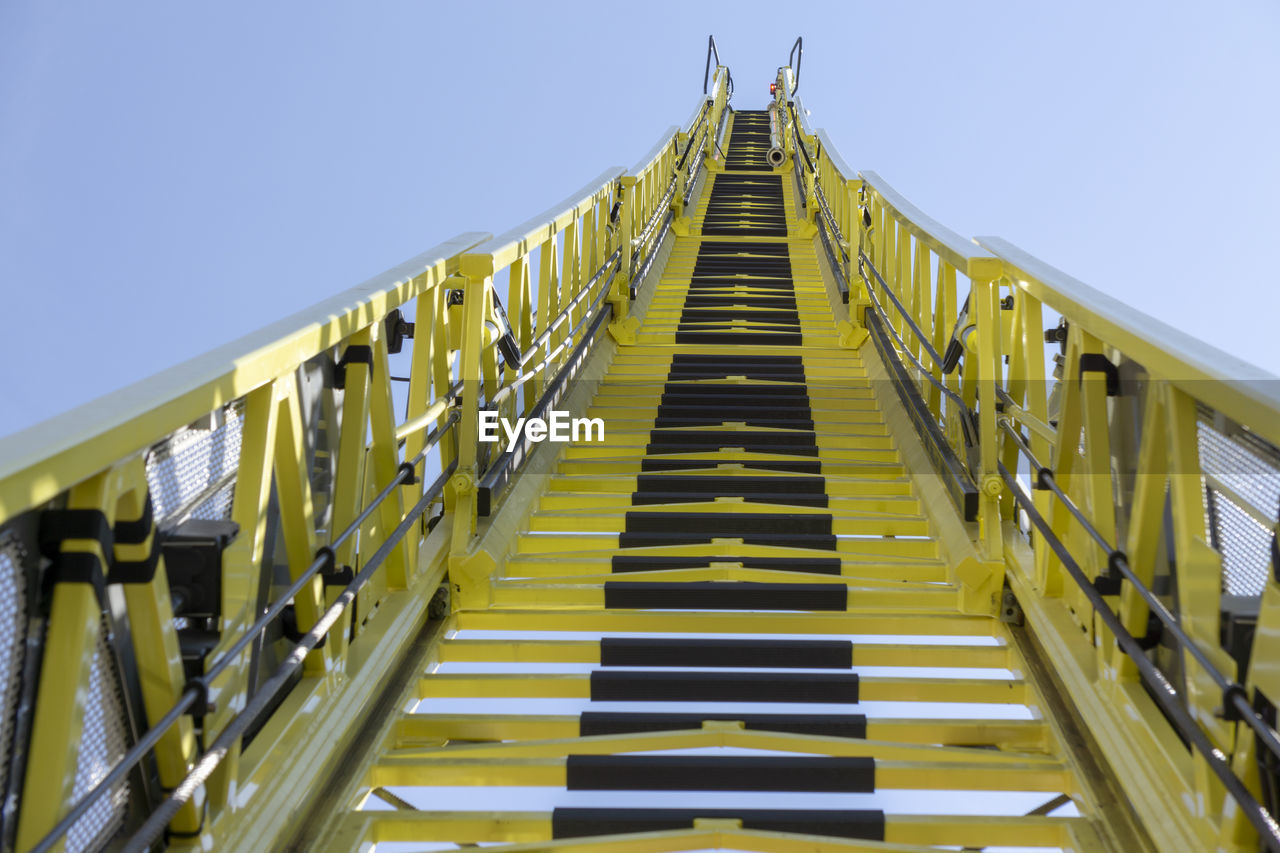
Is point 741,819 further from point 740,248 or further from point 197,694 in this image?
point 740,248

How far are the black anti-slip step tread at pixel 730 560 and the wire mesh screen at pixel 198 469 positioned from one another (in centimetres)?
189

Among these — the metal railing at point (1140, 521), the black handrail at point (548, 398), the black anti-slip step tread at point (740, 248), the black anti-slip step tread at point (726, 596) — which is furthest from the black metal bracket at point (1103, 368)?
the black anti-slip step tread at point (740, 248)

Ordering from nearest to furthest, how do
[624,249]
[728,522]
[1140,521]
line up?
[1140,521] → [728,522] → [624,249]

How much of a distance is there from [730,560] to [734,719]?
1.14m

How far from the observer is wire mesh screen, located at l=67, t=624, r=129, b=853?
6.33ft

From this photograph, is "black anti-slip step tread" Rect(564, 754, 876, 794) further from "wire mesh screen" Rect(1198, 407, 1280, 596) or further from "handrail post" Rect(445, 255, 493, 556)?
"handrail post" Rect(445, 255, 493, 556)

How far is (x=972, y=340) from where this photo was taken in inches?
176

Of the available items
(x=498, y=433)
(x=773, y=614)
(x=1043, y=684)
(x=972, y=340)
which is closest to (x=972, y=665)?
(x=1043, y=684)

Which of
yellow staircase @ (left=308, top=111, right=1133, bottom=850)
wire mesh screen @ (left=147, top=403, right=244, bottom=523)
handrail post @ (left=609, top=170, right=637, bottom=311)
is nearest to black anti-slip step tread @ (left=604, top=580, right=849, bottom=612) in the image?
yellow staircase @ (left=308, top=111, right=1133, bottom=850)

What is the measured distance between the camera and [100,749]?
198cm

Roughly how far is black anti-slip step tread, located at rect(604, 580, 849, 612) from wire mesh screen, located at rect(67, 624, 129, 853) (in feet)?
6.60

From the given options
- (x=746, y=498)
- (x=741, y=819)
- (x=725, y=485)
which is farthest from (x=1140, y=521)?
(x=725, y=485)

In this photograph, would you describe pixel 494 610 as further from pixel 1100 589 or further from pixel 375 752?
pixel 1100 589

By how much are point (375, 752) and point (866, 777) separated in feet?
4.33
